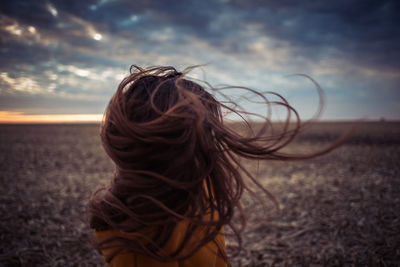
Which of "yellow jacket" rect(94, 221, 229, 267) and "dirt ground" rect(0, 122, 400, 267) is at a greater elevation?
"yellow jacket" rect(94, 221, 229, 267)

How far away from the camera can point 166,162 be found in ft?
4.09

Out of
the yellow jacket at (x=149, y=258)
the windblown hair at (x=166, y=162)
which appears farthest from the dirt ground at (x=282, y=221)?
the windblown hair at (x=166, y=162)

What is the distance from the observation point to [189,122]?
1188 millimetres

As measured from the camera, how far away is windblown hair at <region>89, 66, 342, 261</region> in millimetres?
1173

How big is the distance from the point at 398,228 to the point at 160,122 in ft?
15.8

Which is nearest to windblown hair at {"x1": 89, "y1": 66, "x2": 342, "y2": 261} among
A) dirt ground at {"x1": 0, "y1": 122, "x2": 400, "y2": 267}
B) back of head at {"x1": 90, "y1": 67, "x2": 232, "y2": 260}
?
back of head at {"x1": 90, "y1": 67, "x2": 232, "y2": 260}

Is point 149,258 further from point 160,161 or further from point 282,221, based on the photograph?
point 282,221

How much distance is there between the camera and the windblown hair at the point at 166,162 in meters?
1.17

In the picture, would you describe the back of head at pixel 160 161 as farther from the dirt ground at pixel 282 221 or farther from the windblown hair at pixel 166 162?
the dirt ground at pixel 282 221

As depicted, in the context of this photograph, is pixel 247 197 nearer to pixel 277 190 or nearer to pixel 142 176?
pixel 277 190

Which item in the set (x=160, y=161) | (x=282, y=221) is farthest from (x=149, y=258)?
(x=282, y=221)

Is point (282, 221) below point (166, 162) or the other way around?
below

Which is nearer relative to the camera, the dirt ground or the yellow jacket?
the yellow jacket

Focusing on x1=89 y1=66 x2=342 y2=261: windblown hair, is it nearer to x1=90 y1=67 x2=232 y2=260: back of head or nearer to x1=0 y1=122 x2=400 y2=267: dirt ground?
x1=90 y1=67 x2=232 y2=260: back of head
